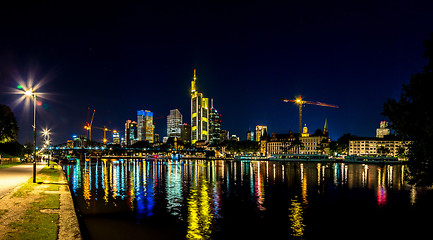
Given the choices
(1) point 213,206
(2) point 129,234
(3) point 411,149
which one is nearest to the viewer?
(3) point 411,149

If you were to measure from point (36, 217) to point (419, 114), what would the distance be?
18.1 metres

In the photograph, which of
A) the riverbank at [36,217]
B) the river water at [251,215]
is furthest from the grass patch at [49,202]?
the river water at [251,215]

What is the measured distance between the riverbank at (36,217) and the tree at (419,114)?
565 inches

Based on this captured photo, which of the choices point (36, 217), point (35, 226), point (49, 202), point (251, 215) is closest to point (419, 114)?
point (251, 215)

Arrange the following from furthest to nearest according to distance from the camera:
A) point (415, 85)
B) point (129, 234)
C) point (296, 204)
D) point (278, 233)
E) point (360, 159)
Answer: point (360, 159) < point (296, 204) < point (278, 233) < point (129, 234) < point (415, 85)

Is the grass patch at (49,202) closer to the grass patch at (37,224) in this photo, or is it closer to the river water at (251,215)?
the grass patch at (37,224)

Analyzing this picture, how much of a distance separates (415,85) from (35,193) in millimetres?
24717

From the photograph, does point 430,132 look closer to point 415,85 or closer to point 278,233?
point 415,85

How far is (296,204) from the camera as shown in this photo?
1188 inches

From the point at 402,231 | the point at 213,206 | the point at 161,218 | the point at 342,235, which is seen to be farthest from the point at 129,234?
the point at 402,231

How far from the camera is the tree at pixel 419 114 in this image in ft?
38.1

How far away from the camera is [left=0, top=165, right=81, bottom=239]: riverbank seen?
45.8 feet

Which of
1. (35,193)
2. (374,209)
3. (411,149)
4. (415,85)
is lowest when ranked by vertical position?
(374,209)

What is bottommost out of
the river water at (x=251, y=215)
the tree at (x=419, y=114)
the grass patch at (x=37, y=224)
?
the river water at (x=251, y=215)
